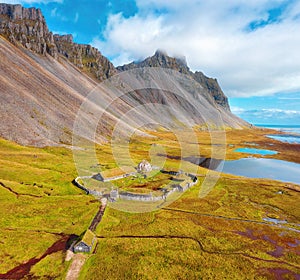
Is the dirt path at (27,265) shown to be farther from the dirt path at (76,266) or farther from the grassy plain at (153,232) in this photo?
the dirt path at (76,266)

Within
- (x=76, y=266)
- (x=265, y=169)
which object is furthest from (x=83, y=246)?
(x=265, y=169)

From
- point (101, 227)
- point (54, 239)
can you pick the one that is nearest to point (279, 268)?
point (101, 227)

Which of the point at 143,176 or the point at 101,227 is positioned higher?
the point at 143,176

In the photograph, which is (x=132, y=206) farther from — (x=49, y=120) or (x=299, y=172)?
(x=299, y=172)

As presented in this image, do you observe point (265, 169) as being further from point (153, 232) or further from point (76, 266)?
point (76, 266)

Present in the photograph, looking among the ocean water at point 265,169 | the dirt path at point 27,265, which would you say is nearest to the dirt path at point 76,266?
the dirt path at point 27,265
